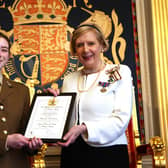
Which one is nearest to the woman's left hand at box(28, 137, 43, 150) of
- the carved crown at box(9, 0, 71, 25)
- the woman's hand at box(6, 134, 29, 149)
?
the woman's hand at box(6, 134, 29, 149)

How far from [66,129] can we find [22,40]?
5.80ft

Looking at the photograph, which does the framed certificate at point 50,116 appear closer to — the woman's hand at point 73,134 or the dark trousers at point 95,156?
the woman's hand at point 73,134

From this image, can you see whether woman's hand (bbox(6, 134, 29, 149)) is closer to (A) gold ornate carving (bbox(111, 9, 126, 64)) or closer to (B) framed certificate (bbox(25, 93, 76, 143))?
(B) framed certificate (bbox(25, 93, 76, 143))

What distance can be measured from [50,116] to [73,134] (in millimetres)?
220

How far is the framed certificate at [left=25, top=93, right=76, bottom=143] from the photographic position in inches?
77.2

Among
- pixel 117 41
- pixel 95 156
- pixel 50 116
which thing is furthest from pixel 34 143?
pixel 117 41

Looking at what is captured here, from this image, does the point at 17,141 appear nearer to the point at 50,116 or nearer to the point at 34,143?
the point at 34,143

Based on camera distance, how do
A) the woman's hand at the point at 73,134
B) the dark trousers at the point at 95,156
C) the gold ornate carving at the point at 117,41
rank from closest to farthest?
the woman's hand at the point at 73,134, the dark trousers at the point at 95,156, the gold ornate carving at the point at 117,41

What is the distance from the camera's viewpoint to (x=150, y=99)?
3348 mm

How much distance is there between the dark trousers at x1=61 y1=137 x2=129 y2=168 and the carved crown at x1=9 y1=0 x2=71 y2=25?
178 centimetres

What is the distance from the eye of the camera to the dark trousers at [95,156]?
204 centimetres

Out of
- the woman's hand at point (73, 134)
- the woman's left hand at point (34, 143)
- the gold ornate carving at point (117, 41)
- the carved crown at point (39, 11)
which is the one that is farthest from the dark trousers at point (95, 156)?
the carved crown at point (39, 11)

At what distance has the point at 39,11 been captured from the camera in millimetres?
3545

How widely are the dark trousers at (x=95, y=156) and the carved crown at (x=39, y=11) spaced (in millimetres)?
1778
